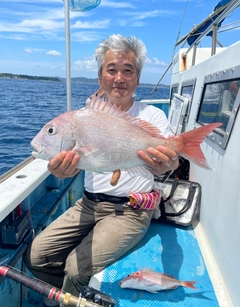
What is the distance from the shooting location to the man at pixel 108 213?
2.42 metres

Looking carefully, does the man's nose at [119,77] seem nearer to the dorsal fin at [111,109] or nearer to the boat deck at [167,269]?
the dorsal fin at [111,109]

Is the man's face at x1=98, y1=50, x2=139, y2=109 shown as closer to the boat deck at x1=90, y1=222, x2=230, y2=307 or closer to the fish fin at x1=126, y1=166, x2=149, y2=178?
the fish fin at x1=126, y1=166, x2=149, y2=178

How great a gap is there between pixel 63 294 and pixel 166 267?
39.6 inches

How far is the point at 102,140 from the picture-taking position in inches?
75.1

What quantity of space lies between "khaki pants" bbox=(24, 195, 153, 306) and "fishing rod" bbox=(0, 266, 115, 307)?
15.8 inches

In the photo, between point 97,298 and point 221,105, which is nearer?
point 97,298

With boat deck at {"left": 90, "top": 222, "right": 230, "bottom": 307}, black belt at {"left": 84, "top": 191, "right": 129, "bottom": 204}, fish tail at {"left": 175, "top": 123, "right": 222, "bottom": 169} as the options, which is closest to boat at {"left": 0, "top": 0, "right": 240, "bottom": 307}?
boat deck at {"left": 90, "top": 222, "right": 230, "bottom": 307}

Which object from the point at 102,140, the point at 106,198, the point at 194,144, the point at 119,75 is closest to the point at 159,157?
the point at 194,144

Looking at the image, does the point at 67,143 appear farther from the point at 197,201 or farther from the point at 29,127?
the point at 29,127

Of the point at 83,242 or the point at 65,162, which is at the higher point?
the point at 65,162

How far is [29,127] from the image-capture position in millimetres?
14656

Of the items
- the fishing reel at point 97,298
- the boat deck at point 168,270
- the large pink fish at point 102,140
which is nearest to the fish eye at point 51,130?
the large pink fish at point 102,140

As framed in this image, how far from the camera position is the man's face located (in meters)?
2.60

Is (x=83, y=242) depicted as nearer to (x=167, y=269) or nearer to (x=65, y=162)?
(x=167, y=269)
